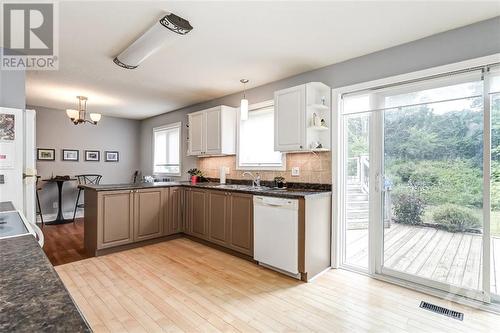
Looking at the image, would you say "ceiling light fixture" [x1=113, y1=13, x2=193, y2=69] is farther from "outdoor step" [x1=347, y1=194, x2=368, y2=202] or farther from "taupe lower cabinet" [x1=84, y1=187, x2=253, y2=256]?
"outdoor step" [x1=347, y1=194, x2=368, y2=202]

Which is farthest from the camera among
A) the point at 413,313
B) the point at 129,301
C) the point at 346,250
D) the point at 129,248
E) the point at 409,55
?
the point at 129,248

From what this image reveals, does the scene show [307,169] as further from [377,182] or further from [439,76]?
[439,76]

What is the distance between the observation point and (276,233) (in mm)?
2947

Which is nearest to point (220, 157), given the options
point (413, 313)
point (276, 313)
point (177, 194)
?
point (177, 194)

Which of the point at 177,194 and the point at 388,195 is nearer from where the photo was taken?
the point at 388,195

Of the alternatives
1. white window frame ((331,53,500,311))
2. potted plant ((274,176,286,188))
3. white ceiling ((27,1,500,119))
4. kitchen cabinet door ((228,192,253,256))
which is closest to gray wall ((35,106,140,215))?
white ceiling ((27,1,500,119))

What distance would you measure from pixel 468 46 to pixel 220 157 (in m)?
3.55

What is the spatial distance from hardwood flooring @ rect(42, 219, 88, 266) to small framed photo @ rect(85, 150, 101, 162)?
5.01 ft

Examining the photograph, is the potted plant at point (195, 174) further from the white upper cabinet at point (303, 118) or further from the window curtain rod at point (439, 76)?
the window curtain rod at point (439, 76)

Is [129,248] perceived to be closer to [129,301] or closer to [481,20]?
[129,301]

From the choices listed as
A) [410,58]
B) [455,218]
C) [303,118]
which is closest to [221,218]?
[303,118]

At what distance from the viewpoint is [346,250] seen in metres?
3.20

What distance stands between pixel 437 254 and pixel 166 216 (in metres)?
3.56

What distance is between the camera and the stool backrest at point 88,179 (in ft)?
19.8
